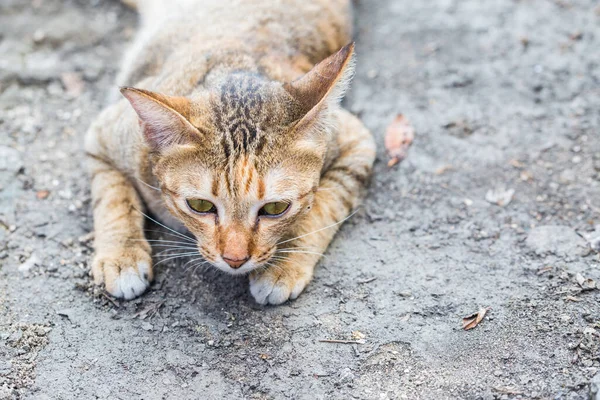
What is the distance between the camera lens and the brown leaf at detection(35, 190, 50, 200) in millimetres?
4000

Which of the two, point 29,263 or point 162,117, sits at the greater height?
point 162,117

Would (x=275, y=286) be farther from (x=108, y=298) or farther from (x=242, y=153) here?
(x=108, y=298)

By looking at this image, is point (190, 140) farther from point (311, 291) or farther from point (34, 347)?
point (34, 347)

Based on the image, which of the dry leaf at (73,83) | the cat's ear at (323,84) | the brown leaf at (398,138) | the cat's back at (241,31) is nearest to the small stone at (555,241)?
the brown leaf at (398,138)

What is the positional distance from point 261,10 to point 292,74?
0.73 meters

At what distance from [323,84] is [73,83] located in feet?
8.44

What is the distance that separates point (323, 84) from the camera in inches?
120

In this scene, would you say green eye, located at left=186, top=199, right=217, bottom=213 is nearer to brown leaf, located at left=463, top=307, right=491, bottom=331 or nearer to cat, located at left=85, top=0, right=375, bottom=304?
cat, located at left=85, top=0, right=375, bottom=304

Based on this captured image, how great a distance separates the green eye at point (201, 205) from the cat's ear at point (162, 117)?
281 millimetres

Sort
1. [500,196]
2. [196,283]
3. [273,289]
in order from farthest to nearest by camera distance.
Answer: [500,196] < [196,283] < [273,289]

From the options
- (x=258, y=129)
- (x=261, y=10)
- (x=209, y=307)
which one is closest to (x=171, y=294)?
(x=209, y=307)

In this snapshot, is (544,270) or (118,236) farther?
(118,236)

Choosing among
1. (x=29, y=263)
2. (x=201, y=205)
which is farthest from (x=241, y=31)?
(x=29, y=263)

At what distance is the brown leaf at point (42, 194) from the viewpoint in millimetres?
4000
